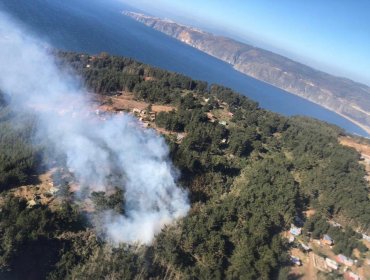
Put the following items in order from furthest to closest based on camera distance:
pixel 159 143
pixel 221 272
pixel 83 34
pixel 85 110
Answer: pixel 83 34, pixel 85 110, pixel 159 143, pixel 221 272

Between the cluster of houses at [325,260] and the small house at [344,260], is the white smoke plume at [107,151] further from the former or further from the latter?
the small house at [344,260]

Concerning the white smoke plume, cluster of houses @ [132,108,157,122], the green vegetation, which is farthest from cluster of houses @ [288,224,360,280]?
cluster of houses @ [132,108,157,122]

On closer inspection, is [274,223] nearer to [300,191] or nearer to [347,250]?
[347,250]

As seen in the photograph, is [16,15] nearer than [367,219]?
No

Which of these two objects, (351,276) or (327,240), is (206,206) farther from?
(351,276)

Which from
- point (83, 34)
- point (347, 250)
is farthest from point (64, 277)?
point (83, 34)

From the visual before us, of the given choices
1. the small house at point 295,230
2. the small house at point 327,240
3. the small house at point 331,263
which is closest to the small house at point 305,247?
the small house at point 295,230

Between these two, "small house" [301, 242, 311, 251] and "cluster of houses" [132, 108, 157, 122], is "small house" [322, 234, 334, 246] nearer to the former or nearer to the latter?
"small house" [301, 242, 311, 251]
